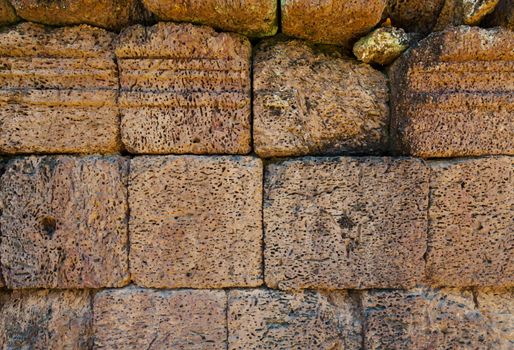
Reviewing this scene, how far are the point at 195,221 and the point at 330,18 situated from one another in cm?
134

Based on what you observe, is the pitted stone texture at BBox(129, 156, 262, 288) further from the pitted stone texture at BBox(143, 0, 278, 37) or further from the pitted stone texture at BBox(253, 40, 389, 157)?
the pitted stone texture at BBox(143, 0, 278, 37)

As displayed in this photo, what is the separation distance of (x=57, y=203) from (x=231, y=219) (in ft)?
3.25

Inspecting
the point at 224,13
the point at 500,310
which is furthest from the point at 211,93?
the point at 500,310

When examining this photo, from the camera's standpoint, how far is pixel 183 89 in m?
2.15

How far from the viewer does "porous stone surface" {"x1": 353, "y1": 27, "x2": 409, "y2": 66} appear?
2.14m

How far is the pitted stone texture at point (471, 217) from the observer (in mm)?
2203

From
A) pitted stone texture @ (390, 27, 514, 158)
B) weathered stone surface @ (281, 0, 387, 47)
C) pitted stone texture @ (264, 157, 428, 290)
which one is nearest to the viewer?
weathered stone surface @ (281, 0, 387, 47)

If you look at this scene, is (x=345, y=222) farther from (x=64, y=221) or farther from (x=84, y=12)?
(x=84, y=12)

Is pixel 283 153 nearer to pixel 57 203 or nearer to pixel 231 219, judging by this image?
pixel 231 219

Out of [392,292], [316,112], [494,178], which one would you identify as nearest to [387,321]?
[392,292]

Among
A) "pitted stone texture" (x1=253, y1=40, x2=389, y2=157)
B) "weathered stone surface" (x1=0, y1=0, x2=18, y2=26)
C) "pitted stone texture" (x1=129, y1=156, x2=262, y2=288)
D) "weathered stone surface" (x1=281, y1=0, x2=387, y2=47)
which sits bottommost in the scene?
"pitted stone texture" (x1=129, y1=156, x2=262, y2=288)

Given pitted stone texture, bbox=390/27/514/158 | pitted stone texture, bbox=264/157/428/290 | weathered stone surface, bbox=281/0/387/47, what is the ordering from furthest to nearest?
pitted stone texture, bbox=264/157/428/290 < pitted stone texture, bbox=390/27/514/158 < weathered stone surface, bbox=281/0/387/47

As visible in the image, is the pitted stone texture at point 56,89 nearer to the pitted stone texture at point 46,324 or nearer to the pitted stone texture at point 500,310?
the pitted stone texture at point 46,324

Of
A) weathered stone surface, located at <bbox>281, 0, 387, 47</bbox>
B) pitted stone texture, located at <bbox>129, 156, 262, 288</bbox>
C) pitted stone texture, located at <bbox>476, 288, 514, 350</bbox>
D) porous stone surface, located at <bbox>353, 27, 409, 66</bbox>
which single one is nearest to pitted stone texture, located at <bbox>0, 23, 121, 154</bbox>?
pitted stone texture, located at <bbox>129, 156, 262, 288</bbox>
